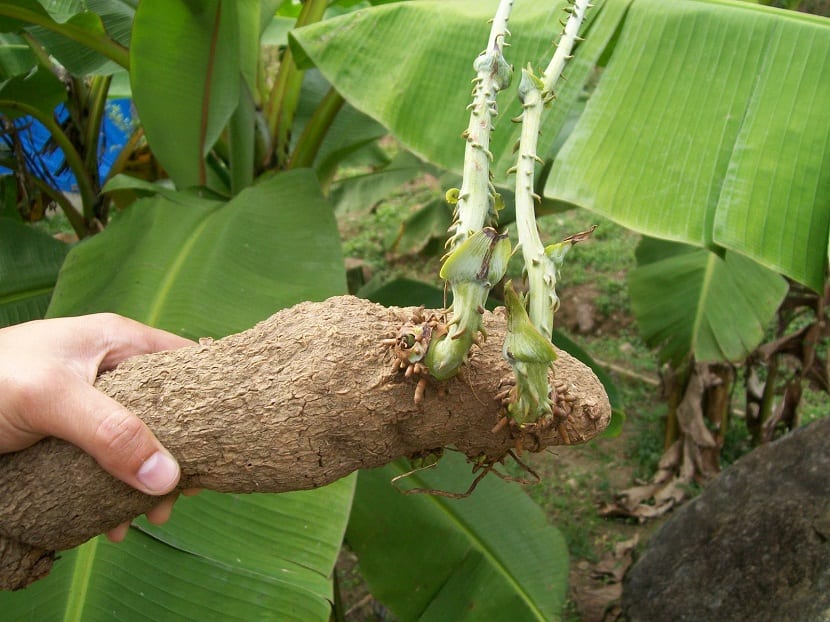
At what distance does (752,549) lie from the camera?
1782 millimetres

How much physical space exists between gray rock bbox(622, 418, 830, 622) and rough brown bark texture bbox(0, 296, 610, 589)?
1.16m

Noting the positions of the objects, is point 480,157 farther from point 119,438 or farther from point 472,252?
point 119,438

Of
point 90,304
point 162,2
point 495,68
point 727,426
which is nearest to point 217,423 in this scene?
point 495,68

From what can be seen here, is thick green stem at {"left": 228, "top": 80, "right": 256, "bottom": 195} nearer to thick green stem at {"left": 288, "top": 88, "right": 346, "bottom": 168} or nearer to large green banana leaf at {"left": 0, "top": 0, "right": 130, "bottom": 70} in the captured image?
thick green stem at {"left": 288, "top": 88, "right": 346, "bottom": 168}

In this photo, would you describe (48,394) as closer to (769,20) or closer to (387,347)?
(387,347)

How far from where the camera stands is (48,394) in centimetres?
78

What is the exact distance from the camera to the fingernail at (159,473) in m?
0.77

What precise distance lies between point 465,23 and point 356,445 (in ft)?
3.19

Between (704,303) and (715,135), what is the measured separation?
1.25 m

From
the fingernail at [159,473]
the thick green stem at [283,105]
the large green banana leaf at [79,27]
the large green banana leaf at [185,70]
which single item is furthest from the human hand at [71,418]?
the thick green stem at [283,105]

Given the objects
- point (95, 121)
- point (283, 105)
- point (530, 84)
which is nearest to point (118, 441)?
point (530, 84)

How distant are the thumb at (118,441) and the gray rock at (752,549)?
1.37 metres

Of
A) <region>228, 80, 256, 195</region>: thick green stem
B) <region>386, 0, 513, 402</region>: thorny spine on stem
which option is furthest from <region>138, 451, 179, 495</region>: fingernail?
<region>228, 80, 256, 195</region>: thick green stem

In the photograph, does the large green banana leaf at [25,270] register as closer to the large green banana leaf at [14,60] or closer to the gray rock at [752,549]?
the large green banana leaf at [14,60]
